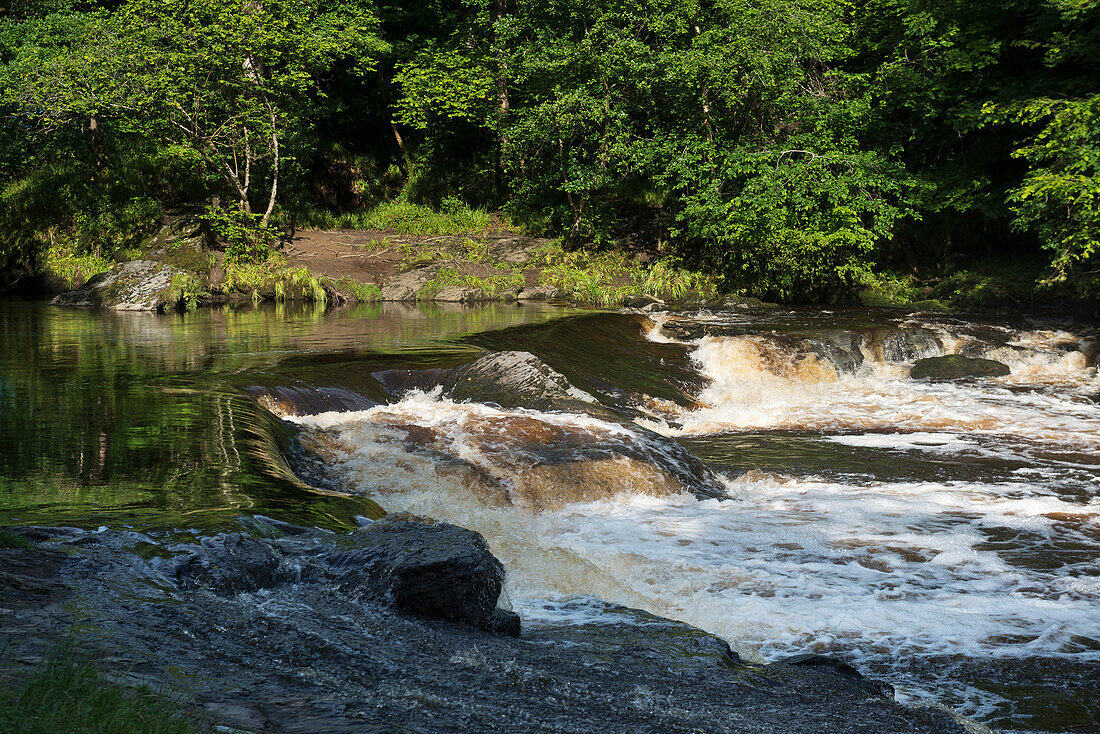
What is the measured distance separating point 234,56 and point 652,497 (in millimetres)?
18050

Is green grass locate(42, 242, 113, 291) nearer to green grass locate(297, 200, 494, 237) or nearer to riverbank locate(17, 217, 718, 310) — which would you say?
riverbank locate(17, 217, 718, 310)

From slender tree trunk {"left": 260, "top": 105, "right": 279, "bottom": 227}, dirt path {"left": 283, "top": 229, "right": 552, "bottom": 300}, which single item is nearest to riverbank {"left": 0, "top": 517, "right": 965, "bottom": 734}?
dirt path {"left": 283, "top": 229, "right": 552, "bottom": 300}

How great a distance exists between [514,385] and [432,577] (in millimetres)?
6346

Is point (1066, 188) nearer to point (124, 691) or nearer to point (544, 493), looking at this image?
point (544, 493)

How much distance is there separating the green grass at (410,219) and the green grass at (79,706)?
77.2 ft

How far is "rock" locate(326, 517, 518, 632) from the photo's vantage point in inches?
163

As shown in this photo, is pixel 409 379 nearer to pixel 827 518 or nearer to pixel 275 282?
pixel 827 518

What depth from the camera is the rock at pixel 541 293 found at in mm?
21750

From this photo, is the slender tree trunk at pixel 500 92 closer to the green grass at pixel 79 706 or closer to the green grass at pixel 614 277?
the green grass at pixel 614 277

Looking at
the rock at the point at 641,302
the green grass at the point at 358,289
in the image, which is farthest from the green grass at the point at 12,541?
the green grass at the point at 358,289

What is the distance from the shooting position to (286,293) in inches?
841

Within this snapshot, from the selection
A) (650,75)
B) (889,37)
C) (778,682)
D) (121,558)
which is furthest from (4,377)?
(889,37)

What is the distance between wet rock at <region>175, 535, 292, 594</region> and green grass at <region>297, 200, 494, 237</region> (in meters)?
21.6

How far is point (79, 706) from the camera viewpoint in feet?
7.46
